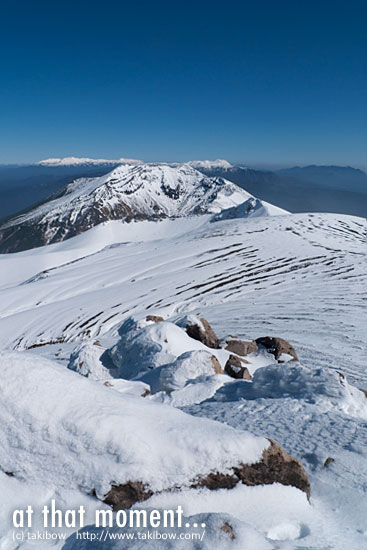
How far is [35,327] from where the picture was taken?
3578cm

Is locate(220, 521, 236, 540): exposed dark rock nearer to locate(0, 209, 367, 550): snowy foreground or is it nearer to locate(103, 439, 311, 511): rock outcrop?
locate(0, 209, 367, 550): snowy foreground

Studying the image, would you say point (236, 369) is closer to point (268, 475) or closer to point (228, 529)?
point (268, 475)

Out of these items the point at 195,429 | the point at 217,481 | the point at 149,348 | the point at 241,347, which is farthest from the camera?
the point at 241,347

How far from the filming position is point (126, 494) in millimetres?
5195

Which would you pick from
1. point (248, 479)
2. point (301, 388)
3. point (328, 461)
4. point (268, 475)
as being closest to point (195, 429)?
point (248, 479)

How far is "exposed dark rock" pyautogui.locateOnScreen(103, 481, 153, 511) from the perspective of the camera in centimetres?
514

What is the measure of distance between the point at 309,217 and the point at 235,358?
66087 millimetres

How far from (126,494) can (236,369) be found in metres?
8.37

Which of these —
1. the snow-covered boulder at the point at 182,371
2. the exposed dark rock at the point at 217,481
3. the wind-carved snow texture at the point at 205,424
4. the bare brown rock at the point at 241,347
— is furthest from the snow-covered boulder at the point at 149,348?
the exposed dark rock at the point at 217,481

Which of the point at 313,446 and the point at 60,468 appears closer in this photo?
the point at 60,468

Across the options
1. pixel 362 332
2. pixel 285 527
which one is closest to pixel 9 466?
pixel 285 527

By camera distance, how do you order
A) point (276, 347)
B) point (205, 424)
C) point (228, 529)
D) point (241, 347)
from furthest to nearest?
point (241, 347)
point (276, 347)
point (205, 424)
point (228, 529)

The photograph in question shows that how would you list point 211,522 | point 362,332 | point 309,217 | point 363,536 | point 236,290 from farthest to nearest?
point 309,217, point 236,290, point 362,332, point 363,536, point 211,522

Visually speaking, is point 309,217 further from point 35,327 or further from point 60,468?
point 60,468
